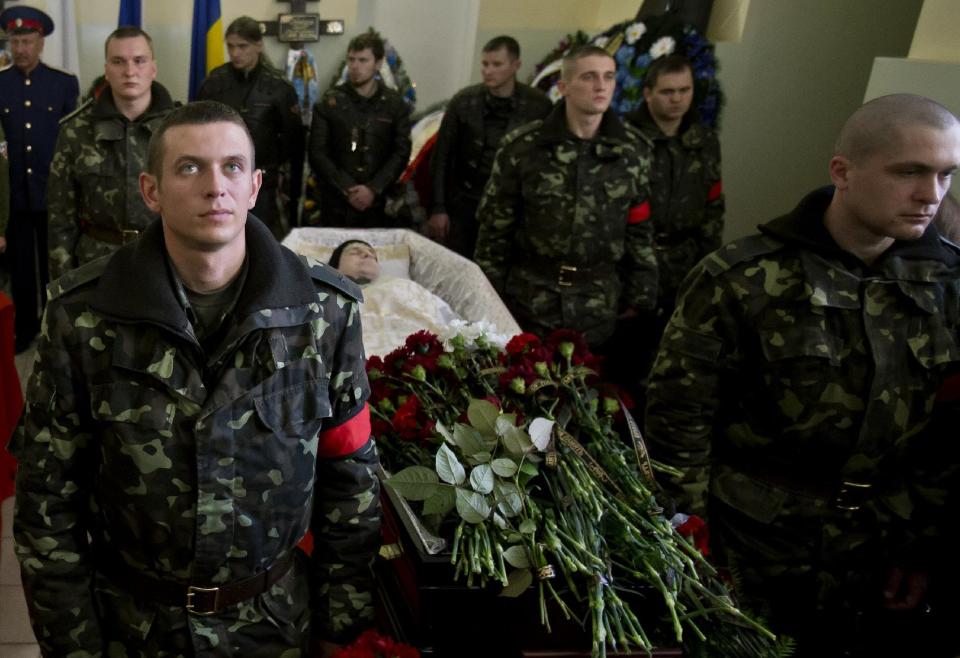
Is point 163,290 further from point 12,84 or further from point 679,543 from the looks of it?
point 12,84

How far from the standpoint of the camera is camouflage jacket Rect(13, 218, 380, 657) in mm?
1326

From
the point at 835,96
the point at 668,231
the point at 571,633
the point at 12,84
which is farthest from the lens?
the point at 12,84

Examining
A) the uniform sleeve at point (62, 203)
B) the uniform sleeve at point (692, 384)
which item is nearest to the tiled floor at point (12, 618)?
the uniform sleeve at point (62, 203)

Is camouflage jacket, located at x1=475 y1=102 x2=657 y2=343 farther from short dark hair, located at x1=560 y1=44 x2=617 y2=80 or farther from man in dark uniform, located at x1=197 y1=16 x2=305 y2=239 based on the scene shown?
man in dark uniform, located at x1=197 y1=16 x2=305 y2=239

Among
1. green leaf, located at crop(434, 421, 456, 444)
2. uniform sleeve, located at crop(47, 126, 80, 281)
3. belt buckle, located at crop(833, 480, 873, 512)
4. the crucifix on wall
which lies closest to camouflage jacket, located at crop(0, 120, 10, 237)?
uniform sleeve, located at crop(47, 126, 80, 281)

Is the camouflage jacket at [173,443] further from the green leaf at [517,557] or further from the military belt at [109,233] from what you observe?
the military belt at [109,233]

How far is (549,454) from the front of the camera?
1630 millimetres

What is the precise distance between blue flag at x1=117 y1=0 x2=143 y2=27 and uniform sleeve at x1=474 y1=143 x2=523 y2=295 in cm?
397

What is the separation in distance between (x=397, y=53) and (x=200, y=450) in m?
5.92

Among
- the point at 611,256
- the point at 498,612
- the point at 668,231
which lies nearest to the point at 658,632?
the point at 498,612

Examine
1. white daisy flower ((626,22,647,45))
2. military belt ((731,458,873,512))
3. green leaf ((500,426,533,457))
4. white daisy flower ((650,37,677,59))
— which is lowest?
military belt ((731,458,873,512))

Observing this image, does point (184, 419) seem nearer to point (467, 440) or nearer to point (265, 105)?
point (467, 440)

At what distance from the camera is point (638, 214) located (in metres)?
3.30

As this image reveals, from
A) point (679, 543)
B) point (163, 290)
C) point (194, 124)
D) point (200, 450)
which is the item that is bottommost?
point (679, 543)
